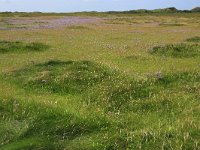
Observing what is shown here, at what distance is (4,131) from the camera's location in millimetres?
11172

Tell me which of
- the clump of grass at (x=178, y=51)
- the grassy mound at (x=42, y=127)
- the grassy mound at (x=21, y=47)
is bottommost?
the grassy mound at (x=21, y=47)

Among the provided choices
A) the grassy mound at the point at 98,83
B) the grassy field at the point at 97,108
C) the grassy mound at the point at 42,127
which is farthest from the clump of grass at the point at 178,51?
the grassy mound at the point at 42,127

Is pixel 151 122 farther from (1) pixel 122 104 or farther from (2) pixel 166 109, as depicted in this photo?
(1) pixel 122 104

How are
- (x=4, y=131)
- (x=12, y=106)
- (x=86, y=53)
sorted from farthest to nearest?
(x=86, y=53) → (x=12, y=106) → (x=4, y=131)

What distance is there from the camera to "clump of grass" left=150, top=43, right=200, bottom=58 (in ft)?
77.9

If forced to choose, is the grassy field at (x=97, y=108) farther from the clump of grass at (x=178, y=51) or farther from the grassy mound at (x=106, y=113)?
the clump of grass at (x=178, y=51)

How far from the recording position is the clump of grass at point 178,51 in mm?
23758

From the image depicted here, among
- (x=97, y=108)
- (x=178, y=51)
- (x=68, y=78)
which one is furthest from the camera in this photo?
(x=178, y=51)

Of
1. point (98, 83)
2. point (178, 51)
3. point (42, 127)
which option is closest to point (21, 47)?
point (178, 51)

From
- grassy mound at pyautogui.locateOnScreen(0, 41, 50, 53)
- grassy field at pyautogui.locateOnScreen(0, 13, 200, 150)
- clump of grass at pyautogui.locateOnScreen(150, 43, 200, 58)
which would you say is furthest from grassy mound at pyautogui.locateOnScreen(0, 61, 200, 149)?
grassy mound at pyautogui.locateOnScreen(0, 41, 50, 53)

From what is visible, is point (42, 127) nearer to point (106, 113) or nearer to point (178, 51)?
point (106, 113)

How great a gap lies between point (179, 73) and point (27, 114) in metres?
6.16

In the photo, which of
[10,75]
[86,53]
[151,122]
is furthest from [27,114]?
[86,53]

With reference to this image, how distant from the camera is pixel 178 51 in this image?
24375 millimetres
